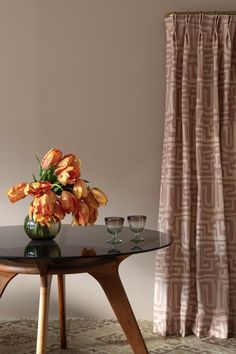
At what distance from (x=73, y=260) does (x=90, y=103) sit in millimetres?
1391

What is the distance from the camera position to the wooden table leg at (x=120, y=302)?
2.35m

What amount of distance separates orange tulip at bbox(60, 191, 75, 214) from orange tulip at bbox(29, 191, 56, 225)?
4cm

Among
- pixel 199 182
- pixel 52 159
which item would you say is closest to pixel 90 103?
pixel 199 182

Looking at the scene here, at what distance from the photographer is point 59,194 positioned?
2.33m

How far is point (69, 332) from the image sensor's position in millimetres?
3111

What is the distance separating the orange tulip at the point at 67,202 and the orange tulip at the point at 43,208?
43 millimetres

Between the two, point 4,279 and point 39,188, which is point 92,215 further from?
point 4,279

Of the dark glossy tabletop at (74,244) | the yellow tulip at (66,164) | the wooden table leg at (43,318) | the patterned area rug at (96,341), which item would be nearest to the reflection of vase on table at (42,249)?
the dark glossy tabletop at (74,244)

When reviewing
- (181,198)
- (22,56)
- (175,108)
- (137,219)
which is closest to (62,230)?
(137,219)

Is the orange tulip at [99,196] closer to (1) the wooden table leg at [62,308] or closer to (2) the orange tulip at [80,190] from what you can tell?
(2) the orange tulip at [80,190]

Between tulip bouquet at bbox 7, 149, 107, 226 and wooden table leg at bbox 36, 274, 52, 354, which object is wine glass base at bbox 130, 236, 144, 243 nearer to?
tulip bouquet at bbox 7, 149, 107, 226

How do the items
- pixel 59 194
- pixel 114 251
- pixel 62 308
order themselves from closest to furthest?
pixel 114 251 < pixel 59 194 < pixel 62 308

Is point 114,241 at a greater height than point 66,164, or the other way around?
point 66,164

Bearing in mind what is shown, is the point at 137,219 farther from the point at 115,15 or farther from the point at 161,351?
the point at 115,15
